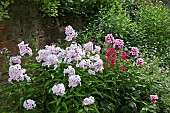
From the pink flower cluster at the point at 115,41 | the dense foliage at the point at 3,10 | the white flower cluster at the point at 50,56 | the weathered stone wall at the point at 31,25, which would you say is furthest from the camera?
the weathered stone wall at the point at 31,25

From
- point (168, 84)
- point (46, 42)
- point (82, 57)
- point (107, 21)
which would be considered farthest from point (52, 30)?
point (168, 84)

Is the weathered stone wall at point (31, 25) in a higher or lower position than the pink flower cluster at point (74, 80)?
higher

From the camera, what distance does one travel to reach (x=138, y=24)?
5508mm

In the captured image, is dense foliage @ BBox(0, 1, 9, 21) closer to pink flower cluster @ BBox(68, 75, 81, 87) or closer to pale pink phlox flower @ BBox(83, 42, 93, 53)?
pale pink phlox flower @ BBox(83, 42, 93, 53)

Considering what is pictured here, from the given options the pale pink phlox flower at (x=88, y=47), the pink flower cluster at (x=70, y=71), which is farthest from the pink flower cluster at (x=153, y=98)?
the pink flower cluster at (x=70, y=71)

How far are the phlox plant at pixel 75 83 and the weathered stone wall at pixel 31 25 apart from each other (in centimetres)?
74

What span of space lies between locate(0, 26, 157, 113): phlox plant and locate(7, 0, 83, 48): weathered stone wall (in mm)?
742

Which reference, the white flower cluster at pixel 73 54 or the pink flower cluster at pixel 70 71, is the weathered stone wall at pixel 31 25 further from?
the pink flower cluster at pixel 70 71

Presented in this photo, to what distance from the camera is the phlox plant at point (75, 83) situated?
10.5ft

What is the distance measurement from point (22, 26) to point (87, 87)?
1.43 metres

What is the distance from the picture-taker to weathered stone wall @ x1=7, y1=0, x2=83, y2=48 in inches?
171

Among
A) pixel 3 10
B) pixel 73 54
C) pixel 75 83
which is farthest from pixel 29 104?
pixel 3 10

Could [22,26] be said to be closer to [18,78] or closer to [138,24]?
[18,78]

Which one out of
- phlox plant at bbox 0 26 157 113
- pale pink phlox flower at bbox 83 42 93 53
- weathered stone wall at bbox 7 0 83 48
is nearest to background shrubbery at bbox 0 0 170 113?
phlox plant at bbox 0 26 157 113
